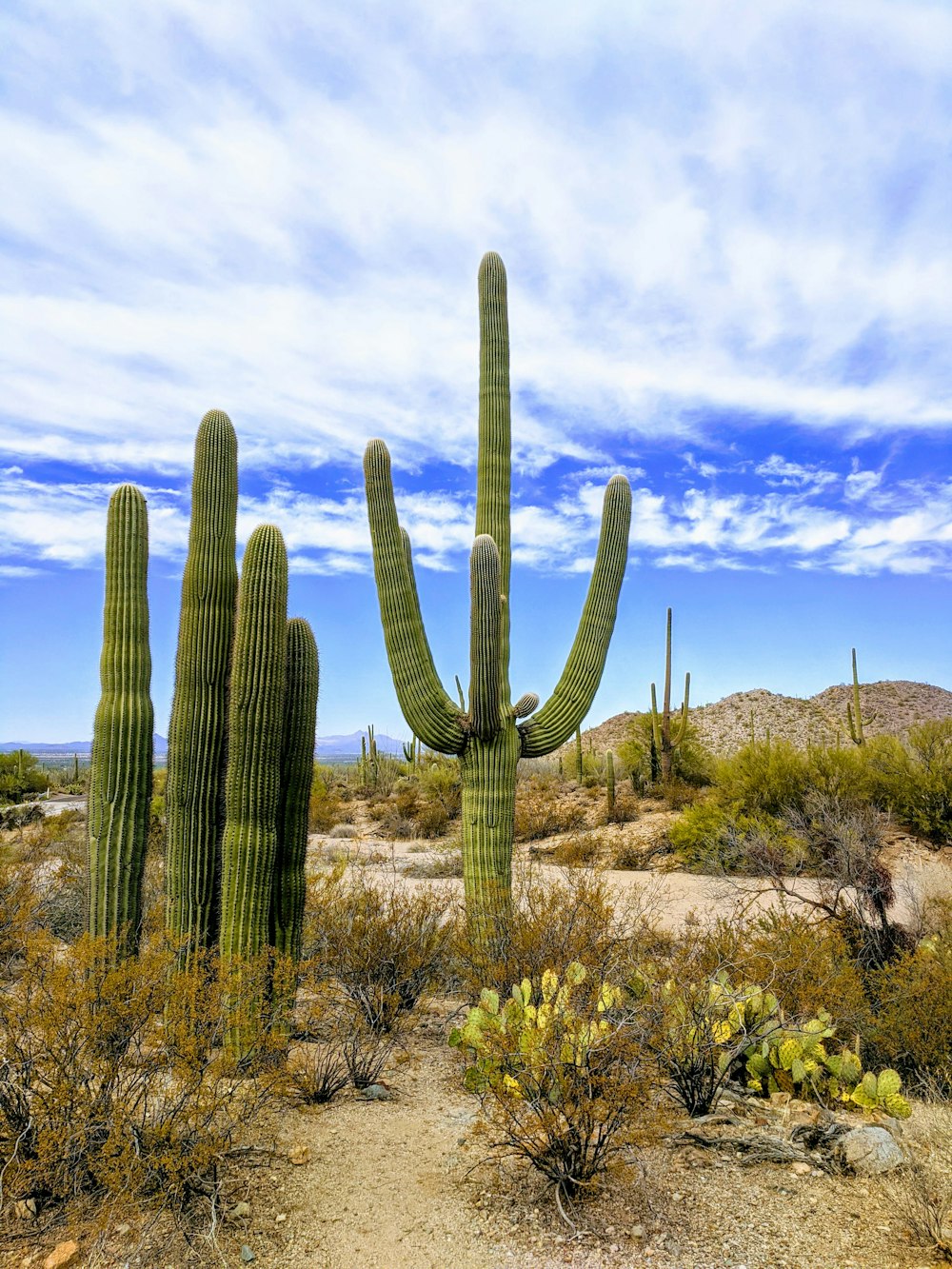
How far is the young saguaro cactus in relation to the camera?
28.6 feet

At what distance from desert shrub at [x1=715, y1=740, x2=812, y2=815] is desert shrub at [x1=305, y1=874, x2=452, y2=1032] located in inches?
352

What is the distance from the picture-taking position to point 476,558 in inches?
345

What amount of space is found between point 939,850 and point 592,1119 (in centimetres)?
1203

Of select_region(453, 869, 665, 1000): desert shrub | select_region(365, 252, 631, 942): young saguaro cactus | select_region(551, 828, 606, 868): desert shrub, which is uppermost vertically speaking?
select_region(365, 252, 631, 942): young saguaro cactus

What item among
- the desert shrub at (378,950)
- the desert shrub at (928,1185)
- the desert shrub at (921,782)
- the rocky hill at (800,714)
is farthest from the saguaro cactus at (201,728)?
the rocky hill at (800,714)

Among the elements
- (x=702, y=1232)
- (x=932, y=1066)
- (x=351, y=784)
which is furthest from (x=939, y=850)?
(x=351, y=784)

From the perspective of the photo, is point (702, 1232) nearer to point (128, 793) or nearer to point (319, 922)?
point (319, 922)

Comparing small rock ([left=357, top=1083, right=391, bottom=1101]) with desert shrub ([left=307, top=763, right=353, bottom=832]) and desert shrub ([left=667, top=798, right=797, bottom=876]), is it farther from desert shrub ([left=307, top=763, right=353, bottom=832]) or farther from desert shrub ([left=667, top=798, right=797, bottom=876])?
desert shrub ([left=307, top=763, right=353, bottom=832])

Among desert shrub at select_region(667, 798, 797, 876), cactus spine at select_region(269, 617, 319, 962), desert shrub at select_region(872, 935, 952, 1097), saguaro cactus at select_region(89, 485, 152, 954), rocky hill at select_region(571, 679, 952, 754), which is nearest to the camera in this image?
desert shrub at select_region(872, 935, 952, 1097)

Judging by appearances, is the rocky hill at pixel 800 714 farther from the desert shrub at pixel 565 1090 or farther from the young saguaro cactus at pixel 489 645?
the desert shrub at pixel 565 1090

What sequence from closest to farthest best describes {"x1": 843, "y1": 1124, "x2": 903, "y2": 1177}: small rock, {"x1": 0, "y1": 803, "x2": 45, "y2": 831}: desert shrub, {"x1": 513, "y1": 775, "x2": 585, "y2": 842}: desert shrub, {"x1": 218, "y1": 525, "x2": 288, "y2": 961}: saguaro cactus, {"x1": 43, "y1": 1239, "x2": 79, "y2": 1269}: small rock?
{"x1": 43, "y1": 1239, "x2": 79, "y2": 1269}: small rock < {"x1": 843, "y1": 1124, "x2": 903, "y2": 1177}: small rock < {"x1": 218, "y1": 525, "x2": 288, "y2": 961}: saguaro cactus < {"x1": 0, "y1": 803, "x2": 45, "y2": 831}: desert shrub < {"x1": 513, "y1": 775, "x2": 585, "y2": 842}: desert shrub

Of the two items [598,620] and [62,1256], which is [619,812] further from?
[62,1256]

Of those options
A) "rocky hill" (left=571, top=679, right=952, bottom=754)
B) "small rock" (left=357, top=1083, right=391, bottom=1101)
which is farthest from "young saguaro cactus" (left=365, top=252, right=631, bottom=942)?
"rocky hill" (left=571, top=679, right=952, bottom=754)

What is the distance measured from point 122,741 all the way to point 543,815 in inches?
510
